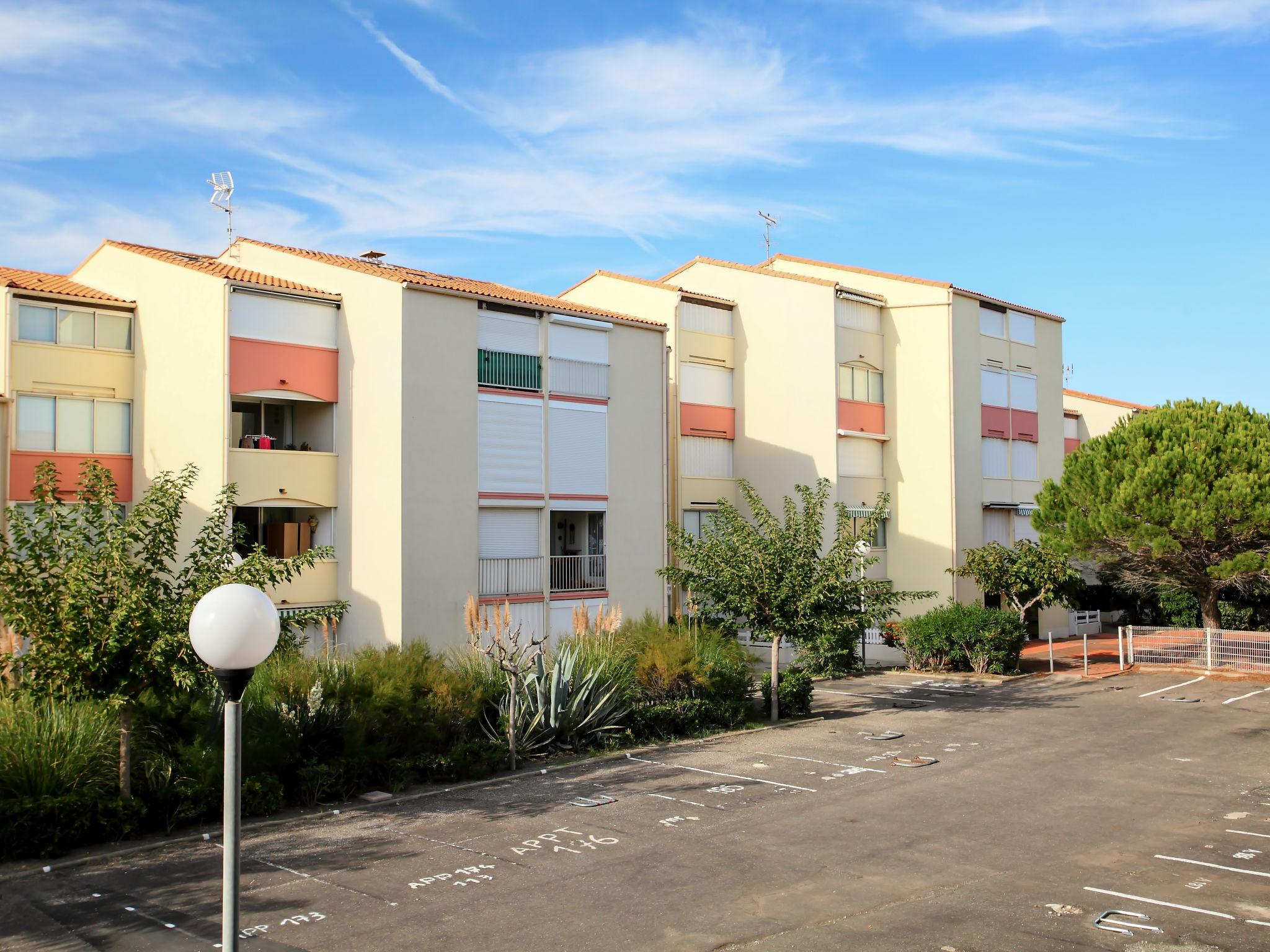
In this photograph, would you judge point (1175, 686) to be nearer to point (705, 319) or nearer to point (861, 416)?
point (861, 416)

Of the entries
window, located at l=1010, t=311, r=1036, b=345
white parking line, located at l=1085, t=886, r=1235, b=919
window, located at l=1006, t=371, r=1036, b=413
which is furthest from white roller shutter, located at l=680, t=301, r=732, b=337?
white parking line, located at l=1085, t=886, r=1235, b=919

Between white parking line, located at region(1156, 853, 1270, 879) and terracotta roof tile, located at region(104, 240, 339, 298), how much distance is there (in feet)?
65.5

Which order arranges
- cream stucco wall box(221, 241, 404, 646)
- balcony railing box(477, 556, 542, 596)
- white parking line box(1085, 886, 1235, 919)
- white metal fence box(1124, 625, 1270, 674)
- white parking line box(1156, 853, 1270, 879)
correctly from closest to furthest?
white parking line box(1085, 886, 1235, 919) < white parking line box(1156, 853, 1270, 879) < cream stucco wall box(221, 241, 404, 646) < balcony railing box(477, 556, 542, 596) < white metal fence box(1124, 625, 1270, 674)

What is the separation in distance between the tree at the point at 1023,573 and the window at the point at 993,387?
6.82m

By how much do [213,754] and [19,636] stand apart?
2.57 m

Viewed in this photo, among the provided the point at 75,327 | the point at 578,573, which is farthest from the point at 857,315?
the point at 75,327

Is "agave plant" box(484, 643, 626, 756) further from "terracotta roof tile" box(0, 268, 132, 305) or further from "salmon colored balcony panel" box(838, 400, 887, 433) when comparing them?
"salmon colored balcony panel" box(838, 400, 887, 433)

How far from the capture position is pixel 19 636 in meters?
12.6

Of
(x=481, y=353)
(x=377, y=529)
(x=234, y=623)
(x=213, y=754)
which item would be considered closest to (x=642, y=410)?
(x=481, y=353)

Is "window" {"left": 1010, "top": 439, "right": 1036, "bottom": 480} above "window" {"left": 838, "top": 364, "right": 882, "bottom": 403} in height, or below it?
below

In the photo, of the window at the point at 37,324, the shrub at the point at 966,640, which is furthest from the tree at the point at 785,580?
the window at the point at 37,324

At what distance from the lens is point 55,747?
40.3ft

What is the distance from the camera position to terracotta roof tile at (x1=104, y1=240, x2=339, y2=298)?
78.8 ft

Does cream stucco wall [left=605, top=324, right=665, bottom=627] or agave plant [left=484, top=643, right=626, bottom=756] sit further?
cream stucco wall [left=605, top=324, right=665, bottom=627]
